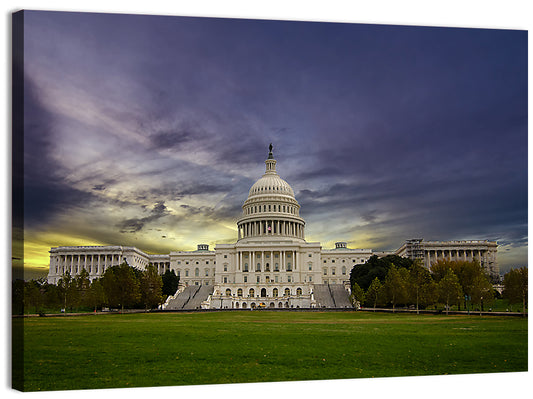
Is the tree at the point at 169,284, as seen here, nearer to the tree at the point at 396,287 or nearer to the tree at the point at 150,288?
the tree at the point at 150,288

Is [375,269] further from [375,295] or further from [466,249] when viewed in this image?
[466,249]

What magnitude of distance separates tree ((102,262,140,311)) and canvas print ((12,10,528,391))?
2356 centimetres

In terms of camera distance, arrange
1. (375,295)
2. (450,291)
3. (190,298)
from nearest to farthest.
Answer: (450,291), (375,295), (190,298)

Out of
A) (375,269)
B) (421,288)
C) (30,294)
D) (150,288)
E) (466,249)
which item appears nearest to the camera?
(30,294)

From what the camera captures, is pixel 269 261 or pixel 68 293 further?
pixel 269 261

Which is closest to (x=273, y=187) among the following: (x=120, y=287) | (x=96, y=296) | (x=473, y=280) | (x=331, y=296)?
(x=331, y=296)

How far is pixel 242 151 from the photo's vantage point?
29125 mm

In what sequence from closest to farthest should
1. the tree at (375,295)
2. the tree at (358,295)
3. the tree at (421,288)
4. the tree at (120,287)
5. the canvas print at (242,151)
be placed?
the canvas print at (242,151) < the tree at (421,288) < the tree at (120,287) < the tree at (375,295) < the tree at (358,295)

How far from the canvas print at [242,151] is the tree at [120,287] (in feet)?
77.3

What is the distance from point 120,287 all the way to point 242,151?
95.5 feet

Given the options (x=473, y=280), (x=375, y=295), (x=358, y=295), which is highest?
(x=473, y=280)

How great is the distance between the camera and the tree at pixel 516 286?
27078 mm

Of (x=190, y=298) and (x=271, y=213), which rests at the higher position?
(x=271, y=213)

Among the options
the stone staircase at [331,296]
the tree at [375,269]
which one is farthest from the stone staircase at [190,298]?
the tree at [375,269]
